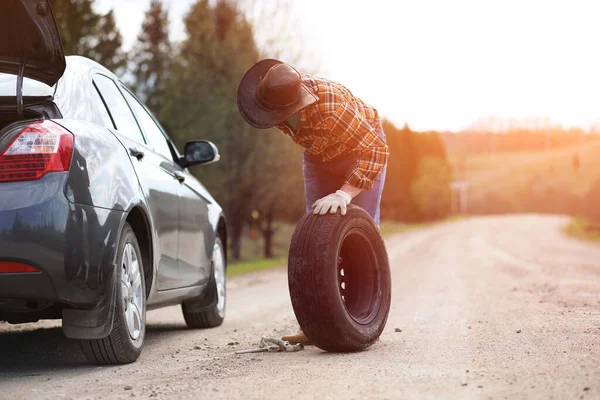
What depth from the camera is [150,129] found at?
656 cm

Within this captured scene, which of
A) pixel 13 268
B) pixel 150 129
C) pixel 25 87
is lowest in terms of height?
pixel 13 268

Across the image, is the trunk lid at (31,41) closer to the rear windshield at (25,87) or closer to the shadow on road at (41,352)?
the rear windshield at (25,87)

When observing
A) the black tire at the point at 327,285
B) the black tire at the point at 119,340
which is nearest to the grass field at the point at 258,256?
the black tire at the point at 327,285

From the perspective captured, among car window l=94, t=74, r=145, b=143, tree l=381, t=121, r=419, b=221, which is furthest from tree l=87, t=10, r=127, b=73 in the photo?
tree l=381, t=121, r=419, b=221

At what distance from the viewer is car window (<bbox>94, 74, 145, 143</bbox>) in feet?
18.6

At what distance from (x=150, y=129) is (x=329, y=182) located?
58.0 inches

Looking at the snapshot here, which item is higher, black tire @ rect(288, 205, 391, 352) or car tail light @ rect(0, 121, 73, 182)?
car tail light @ rect(0, 121, 73, 182)

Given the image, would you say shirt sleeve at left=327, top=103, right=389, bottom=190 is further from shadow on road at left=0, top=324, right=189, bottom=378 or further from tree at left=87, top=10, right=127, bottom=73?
tree at left=87, top=10, right=127, bottom=73

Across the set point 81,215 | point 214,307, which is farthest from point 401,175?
point 81,215

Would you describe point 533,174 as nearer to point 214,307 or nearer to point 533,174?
point 533,174

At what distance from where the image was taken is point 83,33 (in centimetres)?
2327

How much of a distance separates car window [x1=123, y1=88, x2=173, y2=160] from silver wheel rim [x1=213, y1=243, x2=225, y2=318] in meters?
1.11

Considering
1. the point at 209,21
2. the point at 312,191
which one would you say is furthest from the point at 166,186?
the point at 209,21

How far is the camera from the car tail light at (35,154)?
172 inches
